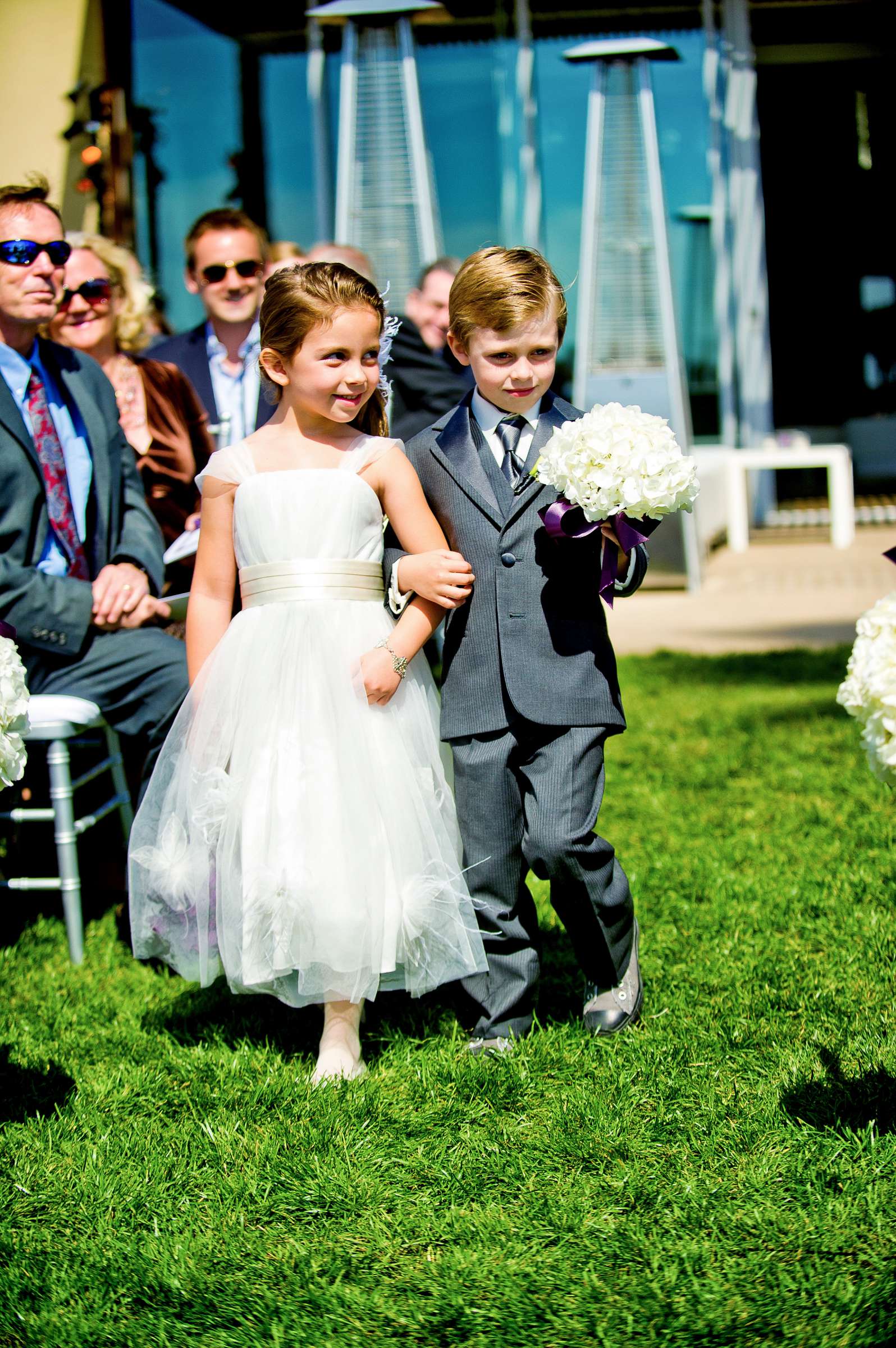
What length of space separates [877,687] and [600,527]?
1045 millimetres

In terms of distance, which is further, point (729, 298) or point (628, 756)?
point (729, 298)

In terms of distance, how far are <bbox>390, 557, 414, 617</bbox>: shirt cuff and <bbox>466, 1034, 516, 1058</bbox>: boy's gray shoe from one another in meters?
1.11

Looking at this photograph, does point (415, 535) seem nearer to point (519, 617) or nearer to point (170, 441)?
point (519, 617)

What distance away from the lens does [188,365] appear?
19.0 feet

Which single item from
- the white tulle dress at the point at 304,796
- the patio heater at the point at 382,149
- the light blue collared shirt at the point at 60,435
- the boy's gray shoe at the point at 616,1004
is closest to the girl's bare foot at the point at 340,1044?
the white tulle dress at the point at 304,796

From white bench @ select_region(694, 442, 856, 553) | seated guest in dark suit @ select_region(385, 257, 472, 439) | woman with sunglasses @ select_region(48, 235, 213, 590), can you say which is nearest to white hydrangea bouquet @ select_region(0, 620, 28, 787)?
woman with sunglasses @ select_region(48, 235, 213, 590)

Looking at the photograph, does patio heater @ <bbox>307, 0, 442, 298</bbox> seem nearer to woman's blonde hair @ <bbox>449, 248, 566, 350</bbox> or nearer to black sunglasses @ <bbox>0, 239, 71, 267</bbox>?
black sunglasses @ <bbox>0, 239, 71, 267</bbox>

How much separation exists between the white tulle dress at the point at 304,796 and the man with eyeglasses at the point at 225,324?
2.26 metres

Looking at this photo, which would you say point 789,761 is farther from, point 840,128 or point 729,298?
point 840,128

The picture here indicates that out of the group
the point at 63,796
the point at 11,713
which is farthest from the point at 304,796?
the point at 63,796

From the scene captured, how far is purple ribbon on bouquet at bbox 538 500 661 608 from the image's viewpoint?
10.3ft

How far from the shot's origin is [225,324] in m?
5.79

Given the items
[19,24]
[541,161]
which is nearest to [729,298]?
[541,161]

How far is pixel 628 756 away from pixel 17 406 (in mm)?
3201
